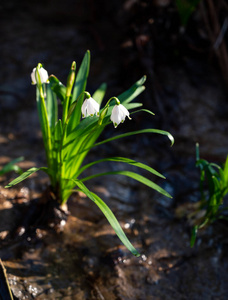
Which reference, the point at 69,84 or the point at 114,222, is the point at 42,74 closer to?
the point at 69,84

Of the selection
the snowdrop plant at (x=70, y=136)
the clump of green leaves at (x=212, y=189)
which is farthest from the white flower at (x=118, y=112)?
the clump of green leaves at (x=212, y=189)

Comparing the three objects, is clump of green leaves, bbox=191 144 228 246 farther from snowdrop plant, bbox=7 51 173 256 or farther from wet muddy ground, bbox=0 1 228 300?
snowdrop plant, bbox=7 51 173 256

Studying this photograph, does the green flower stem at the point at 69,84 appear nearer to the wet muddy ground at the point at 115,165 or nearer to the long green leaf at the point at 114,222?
the long green leaf at the point at 114,222

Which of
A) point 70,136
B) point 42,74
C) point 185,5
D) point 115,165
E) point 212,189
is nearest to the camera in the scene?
point 42,74

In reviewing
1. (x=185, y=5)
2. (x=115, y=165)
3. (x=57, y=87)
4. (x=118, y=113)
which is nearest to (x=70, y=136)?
(x=57, y=87)

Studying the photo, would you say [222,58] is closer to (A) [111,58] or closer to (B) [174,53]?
(B) [174,53]

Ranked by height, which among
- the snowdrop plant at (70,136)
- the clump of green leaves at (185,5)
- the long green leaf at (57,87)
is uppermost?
the clump of green leaves at (185,5)

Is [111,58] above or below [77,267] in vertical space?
above

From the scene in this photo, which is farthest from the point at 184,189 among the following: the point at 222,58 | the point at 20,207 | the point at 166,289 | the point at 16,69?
the point at 16,69
